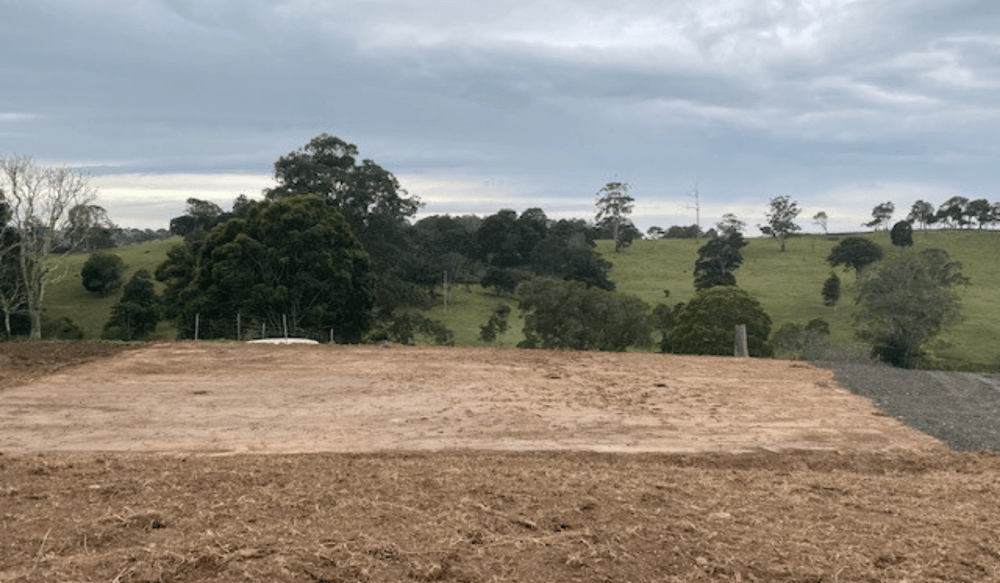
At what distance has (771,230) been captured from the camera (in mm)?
89062

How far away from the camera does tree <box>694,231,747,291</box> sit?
59031 millimetres

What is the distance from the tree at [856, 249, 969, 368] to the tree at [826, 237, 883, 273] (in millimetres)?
23836

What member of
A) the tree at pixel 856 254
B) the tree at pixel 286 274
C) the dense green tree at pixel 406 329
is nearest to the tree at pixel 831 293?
the tree at pixel 856 254

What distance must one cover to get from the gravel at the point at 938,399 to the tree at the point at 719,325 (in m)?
18.5

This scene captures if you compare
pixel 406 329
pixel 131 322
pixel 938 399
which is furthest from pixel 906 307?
pixel 131 322

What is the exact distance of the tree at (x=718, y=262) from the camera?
59.0 metres

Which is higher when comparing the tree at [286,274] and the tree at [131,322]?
the tree at [286,274]

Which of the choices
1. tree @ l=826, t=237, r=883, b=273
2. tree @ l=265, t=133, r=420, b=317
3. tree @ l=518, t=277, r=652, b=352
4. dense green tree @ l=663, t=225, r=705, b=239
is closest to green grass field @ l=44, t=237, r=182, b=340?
tree @ l=265, t=133, r=420, b=317

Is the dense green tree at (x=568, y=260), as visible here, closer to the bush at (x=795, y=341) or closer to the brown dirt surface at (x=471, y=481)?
the bush at (x=795, y=341)

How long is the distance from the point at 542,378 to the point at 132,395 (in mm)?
6833

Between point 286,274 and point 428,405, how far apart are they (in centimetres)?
2122

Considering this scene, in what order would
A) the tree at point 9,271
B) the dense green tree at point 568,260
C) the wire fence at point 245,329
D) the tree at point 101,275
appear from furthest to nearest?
1. the dense green tree at point 568,260
2. the tree at point 101,275
3. the tree at point 9,271
4. the wire fence at point 245,329

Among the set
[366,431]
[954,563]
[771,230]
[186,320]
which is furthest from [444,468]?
[771,230]

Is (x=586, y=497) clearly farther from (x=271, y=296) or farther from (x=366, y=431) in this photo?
(x=271, y=296)
